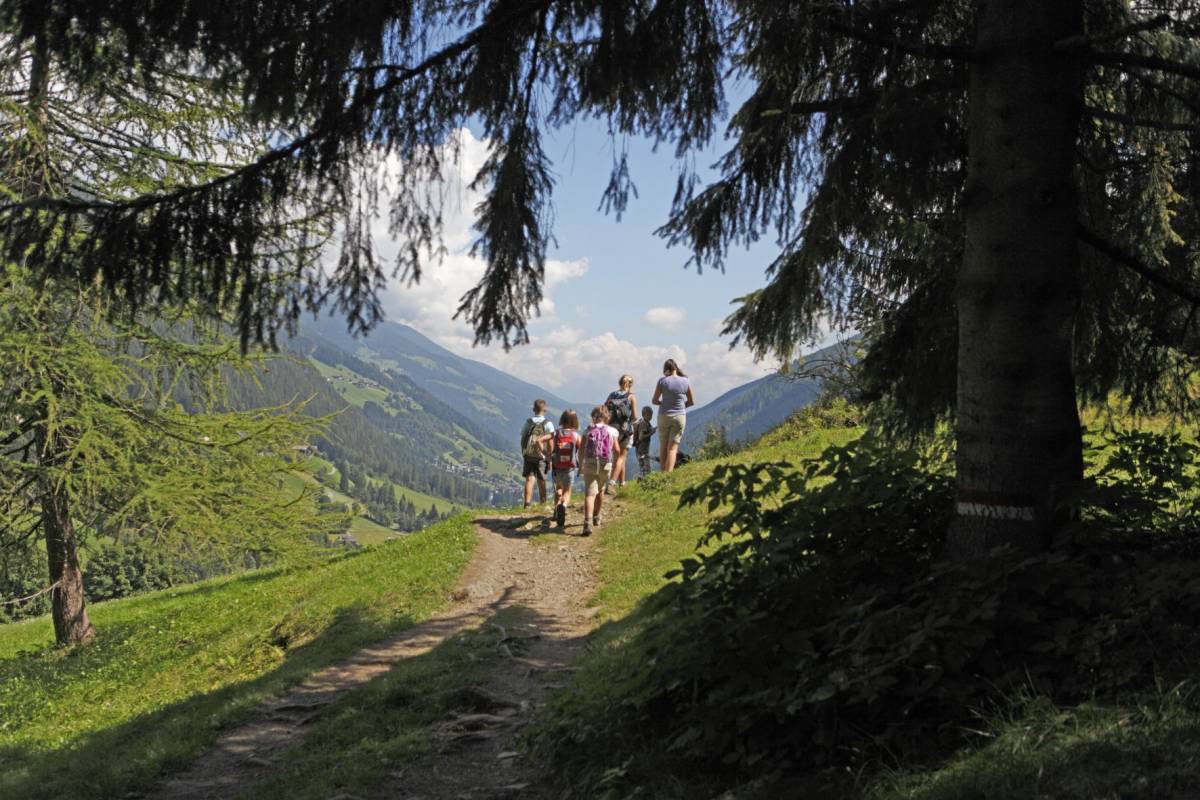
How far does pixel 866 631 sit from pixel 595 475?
31.2 ft

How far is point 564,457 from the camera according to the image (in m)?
13.8

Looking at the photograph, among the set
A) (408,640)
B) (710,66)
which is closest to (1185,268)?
(710,66)

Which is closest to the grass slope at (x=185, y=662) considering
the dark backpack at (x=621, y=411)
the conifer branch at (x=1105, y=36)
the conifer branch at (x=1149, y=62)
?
the dark backpack at (x=621, y=411)

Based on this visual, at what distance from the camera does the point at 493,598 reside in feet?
36.6

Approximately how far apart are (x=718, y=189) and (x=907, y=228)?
1.31 metres

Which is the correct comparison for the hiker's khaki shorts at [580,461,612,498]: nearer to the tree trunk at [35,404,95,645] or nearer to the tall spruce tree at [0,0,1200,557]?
the tall spruce tree at [0,0,1200,557]

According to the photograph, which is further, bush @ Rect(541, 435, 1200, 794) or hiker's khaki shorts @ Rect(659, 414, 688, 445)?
hiker's khaki shorts @ Rect(659, 414, 688, 445)

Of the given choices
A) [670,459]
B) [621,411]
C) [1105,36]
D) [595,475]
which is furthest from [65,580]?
[1105,36]

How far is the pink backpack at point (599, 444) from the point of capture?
12664 millimetres

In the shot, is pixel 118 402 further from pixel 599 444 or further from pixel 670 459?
pixel 670 459

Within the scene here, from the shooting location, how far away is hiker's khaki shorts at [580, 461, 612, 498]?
42.1ft

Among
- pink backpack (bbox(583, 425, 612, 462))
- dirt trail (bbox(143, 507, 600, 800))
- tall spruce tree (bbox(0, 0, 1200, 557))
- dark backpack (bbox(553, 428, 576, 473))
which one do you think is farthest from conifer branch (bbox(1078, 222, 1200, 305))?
dark backpack (bbox(553, 428, 576, 473))

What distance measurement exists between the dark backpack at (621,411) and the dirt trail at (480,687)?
2651 mm

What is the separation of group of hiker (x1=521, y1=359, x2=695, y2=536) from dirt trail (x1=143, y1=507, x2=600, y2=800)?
3.36 feet
